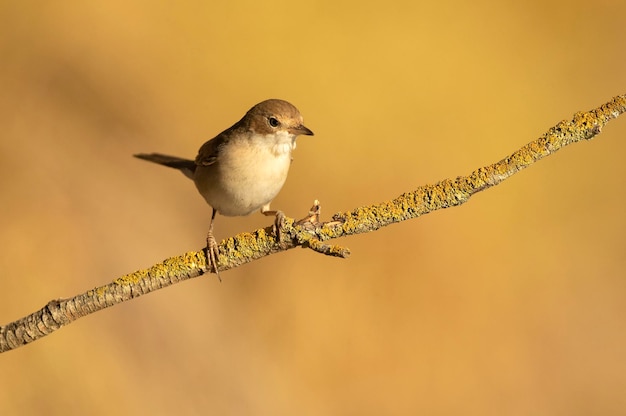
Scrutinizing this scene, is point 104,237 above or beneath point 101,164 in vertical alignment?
beneath

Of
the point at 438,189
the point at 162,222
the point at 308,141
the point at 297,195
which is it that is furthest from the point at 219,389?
the point at 438,189

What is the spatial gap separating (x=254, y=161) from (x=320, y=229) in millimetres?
688

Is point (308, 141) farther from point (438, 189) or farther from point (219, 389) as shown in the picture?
point (438, 189)

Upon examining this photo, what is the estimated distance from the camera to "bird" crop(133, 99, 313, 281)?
7.80 ft

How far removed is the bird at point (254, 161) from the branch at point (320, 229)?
17.1 inches

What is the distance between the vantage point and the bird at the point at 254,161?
7.80 ft

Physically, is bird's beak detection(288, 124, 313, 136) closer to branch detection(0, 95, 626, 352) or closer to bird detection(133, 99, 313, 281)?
bird detection(133, 99, 313, 281)

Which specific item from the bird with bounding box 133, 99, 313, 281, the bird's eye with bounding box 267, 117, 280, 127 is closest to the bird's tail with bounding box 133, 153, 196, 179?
the bird with bounding box 133, 99, 313, 281

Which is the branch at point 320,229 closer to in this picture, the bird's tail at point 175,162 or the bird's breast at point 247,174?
the bird's breast at point 247,174

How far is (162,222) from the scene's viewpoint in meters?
3.88

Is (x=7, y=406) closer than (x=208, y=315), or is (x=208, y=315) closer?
(x=7, y=406)

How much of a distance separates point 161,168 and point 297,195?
901 millimetres

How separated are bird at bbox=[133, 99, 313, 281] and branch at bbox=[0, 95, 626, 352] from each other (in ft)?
1.42

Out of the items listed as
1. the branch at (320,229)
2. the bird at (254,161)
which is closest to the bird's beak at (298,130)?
the bird at (254,161)
